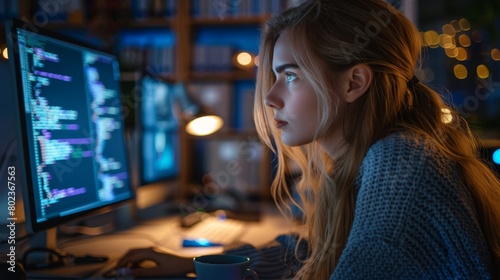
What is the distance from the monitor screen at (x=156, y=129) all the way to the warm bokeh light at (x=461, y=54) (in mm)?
1763

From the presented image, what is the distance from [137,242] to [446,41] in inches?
90.1

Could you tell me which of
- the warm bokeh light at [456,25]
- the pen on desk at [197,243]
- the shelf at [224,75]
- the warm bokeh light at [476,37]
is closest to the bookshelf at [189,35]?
the shelf at [224,75]

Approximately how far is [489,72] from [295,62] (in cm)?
234

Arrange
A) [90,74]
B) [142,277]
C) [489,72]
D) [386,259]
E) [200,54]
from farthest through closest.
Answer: [200,54] → [489,72] → [90,74] → [142,277] → [386,259]

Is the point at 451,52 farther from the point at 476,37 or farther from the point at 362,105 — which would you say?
the point at 362,105

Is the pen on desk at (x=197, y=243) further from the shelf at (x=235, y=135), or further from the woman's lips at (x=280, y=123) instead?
the shelf at (x=235, y=135)

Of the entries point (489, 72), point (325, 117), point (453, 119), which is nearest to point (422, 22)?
point (489, 72)

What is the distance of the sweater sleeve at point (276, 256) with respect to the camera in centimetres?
109

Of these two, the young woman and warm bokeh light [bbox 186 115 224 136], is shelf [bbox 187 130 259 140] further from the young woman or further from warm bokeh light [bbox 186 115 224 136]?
the young woman

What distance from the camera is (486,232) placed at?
873mm

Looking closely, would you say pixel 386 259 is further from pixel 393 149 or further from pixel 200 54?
pixel 200 54

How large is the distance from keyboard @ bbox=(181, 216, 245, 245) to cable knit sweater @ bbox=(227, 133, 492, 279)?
2.40ft

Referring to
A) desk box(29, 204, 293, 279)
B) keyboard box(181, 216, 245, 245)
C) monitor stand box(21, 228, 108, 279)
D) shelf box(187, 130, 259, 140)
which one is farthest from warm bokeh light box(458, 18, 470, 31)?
monitor stand box(21, 228, 108, 279)

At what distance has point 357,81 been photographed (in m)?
0.92
